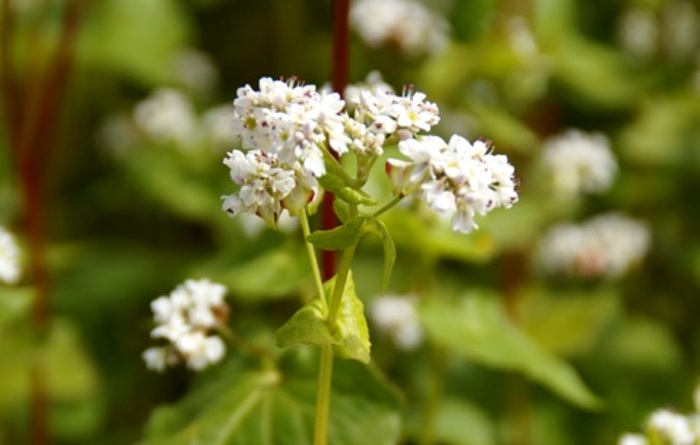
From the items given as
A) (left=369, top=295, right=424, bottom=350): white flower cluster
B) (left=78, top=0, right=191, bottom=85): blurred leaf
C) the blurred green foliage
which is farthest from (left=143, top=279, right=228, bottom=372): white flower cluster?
(left=78, top=0, right=191, bottom=85): blurred leaf

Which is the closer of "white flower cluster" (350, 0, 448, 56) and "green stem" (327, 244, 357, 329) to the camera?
"green stem" (327, 244, 357, 329)

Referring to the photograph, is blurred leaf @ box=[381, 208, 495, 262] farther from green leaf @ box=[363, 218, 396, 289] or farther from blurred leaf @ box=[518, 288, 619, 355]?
green leaf @ box=[363, 218, 396, 289]

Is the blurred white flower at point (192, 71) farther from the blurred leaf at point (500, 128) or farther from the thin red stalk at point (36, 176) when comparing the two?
the blurred leaf at point (500, 128)

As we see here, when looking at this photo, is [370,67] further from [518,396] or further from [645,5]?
[518,396]

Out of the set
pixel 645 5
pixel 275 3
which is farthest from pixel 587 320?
pixel 275 3

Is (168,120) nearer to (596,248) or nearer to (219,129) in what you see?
(219,129)

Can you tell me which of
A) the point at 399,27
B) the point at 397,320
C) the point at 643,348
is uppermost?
the point at 399,27

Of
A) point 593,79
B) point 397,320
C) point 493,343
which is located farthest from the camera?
point 593,79

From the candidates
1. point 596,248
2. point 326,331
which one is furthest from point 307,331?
point 596,248
